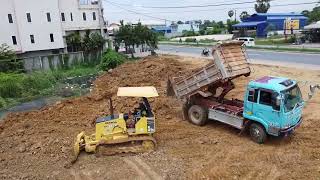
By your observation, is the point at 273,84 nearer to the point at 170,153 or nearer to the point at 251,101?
the point at 251,101

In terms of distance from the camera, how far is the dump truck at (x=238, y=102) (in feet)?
35.3

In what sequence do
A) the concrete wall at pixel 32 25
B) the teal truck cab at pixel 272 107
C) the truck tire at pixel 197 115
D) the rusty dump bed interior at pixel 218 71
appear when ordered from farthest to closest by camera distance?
the concrete wall at pixel 32 25
the truck tire at pixel 197 115
the rusty dump bed interior at pixel 218 71
the teal truck cab at pixel 272 107

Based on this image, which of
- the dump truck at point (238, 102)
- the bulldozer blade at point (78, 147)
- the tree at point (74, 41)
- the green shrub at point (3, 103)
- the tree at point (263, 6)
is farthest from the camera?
the tree at point (263, 6)

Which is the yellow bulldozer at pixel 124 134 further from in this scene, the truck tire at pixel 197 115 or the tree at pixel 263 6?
the tree at pixel 263 6

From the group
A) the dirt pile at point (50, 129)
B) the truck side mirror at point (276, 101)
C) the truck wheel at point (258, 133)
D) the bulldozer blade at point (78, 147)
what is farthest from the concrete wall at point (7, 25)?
the truck side mirror at point (276, 101)

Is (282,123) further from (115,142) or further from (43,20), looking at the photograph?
(43,20)

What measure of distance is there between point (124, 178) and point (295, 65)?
22.2 metres

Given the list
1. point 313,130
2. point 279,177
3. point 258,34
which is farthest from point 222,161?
point 258,34

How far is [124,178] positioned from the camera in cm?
972

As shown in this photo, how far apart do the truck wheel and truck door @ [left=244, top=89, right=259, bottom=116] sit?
46 centimetres

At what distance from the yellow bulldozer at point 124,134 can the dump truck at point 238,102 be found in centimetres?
289

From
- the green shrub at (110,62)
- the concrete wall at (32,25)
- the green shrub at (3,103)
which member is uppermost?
the concrete wall at (32,25)

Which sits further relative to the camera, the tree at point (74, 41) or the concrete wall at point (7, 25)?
the tree at point (74, 41)

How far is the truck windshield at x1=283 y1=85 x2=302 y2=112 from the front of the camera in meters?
10.7
